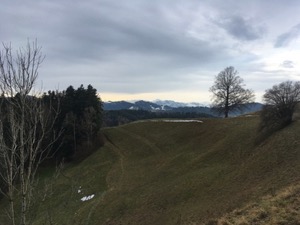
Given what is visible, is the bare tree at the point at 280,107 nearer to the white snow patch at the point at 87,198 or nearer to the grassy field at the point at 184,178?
the grassy field at the point at 184,178

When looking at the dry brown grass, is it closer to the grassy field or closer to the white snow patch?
the grassy field

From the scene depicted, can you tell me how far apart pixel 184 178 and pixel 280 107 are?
15.3m

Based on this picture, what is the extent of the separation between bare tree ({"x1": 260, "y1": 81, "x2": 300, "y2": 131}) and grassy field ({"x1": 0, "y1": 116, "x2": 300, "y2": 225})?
6.68 feet

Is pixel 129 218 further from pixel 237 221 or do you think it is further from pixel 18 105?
pixel 18 105

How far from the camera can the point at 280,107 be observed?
139ft

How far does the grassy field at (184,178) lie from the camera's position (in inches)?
1008

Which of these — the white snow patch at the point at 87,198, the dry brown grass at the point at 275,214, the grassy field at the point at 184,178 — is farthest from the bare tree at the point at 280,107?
the dry brown grass at the point at 275,214

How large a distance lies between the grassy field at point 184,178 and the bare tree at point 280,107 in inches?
80.1

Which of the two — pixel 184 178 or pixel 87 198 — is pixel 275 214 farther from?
pixel 87 198

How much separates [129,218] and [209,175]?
33.7ft

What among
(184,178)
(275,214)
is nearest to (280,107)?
(184,178)

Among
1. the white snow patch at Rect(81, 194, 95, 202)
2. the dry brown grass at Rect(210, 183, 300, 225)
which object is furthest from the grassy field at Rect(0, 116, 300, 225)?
the white snow patch at Rect(81, 194, 95, 202)

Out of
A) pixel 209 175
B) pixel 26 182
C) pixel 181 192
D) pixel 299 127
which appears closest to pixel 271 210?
pixel 26 182

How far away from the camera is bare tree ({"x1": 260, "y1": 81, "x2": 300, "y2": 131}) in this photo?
42.2m
